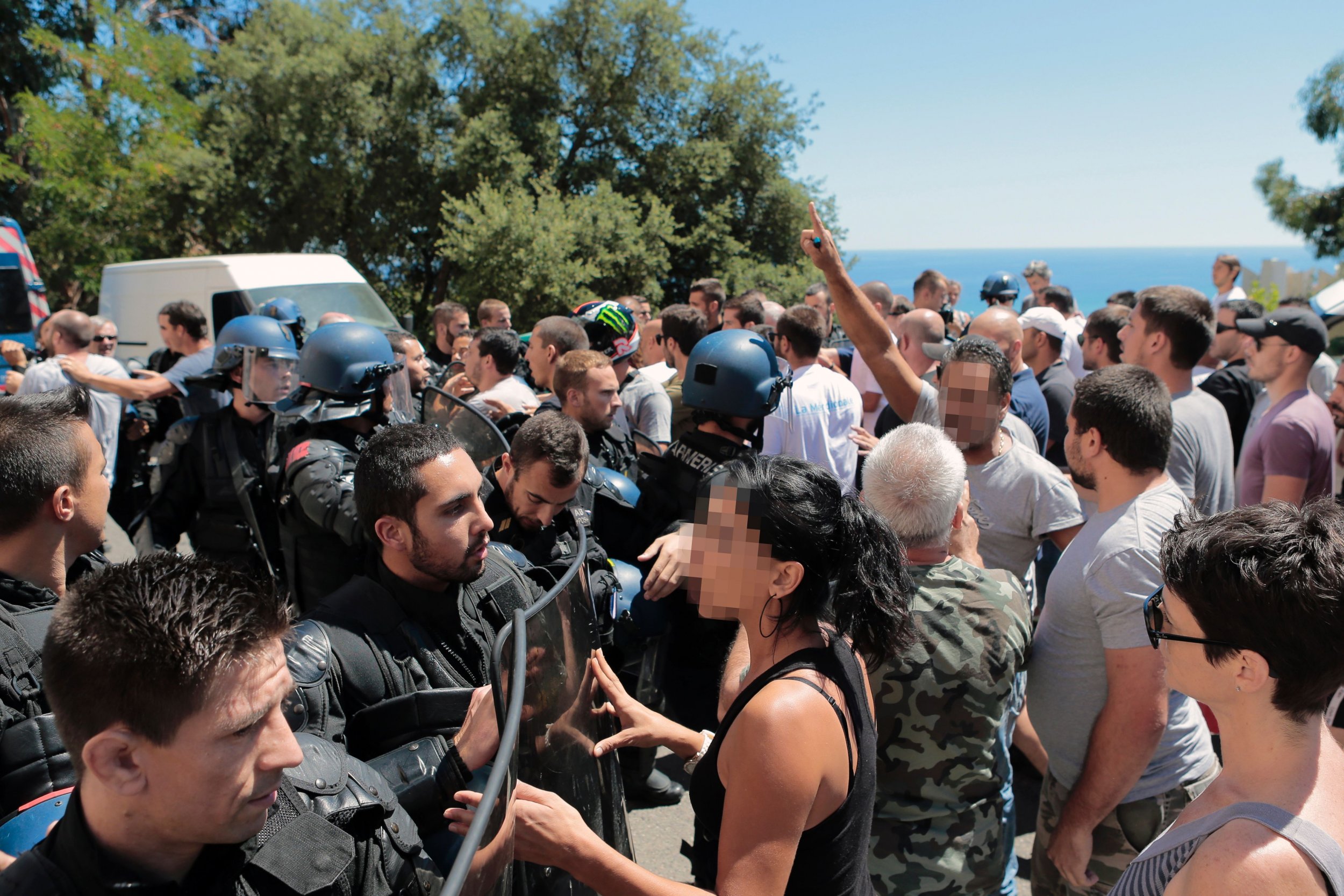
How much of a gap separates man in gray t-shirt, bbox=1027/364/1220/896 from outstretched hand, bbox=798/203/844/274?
1187mm

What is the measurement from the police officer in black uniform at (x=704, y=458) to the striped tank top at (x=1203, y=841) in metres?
1.70

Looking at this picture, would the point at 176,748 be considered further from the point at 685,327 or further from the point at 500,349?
the point at 685,327

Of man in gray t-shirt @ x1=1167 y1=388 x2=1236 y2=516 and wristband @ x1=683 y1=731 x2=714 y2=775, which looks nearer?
wristband @ x1=683 y1=731 x2=714 y2=775

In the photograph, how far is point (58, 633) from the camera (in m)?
1.31

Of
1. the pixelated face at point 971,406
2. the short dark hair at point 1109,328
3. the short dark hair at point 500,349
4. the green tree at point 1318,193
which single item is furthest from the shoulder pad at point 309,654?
the green tree at point 1318,193

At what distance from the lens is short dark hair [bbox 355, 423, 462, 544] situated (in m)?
2.36

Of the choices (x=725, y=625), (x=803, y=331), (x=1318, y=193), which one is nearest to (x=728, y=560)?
(x=725, y=625)

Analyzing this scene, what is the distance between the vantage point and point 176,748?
126 centimetres

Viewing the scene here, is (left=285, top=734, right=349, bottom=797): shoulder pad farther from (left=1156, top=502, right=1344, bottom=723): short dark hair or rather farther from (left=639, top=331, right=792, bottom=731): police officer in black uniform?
(left=639, top=331, right=792, bottom=731): police officer in black uniform

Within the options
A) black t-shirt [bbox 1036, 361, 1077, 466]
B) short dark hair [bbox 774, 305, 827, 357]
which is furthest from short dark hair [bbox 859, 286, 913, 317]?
short dark hair [bbox 774, 305, 827, 357]

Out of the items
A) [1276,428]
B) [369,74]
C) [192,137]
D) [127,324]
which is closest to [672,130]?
[369,74]

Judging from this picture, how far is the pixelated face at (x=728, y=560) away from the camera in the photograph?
5.91ft

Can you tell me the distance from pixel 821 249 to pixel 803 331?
1225 mm

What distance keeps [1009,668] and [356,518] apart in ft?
7.01
